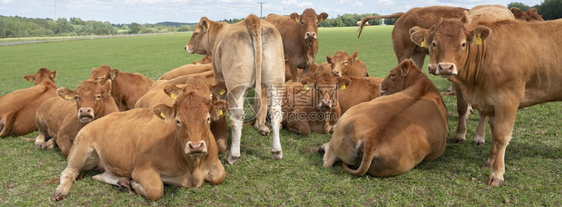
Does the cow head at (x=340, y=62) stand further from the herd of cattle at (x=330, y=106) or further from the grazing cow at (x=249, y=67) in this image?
the grazing cow at (x=249, y=67)

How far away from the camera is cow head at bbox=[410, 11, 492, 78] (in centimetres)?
468

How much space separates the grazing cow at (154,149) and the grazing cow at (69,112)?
0.84m

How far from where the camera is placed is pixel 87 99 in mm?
6211

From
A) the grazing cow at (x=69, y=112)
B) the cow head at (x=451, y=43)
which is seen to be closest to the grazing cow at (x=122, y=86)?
the grazing cow at (x=69, y=112)

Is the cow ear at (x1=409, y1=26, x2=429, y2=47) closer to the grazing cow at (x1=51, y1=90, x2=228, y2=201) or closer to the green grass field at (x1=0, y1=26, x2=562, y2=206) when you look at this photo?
the green grass field at (x1=0, y1=26, x2=562, y2=206)

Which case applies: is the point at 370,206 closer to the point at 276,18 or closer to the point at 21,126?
the point at 21,126

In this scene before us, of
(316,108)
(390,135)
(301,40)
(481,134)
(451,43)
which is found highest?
(301,40)

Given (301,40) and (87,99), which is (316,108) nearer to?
(301,40)

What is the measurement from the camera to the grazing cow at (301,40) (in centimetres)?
1016

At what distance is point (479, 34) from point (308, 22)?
18.8 feet

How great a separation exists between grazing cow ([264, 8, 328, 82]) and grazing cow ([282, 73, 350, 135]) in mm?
2388

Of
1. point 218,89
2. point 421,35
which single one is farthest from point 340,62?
point 421,35

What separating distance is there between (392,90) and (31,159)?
6.02 meters

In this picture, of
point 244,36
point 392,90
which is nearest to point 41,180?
point 244,36
